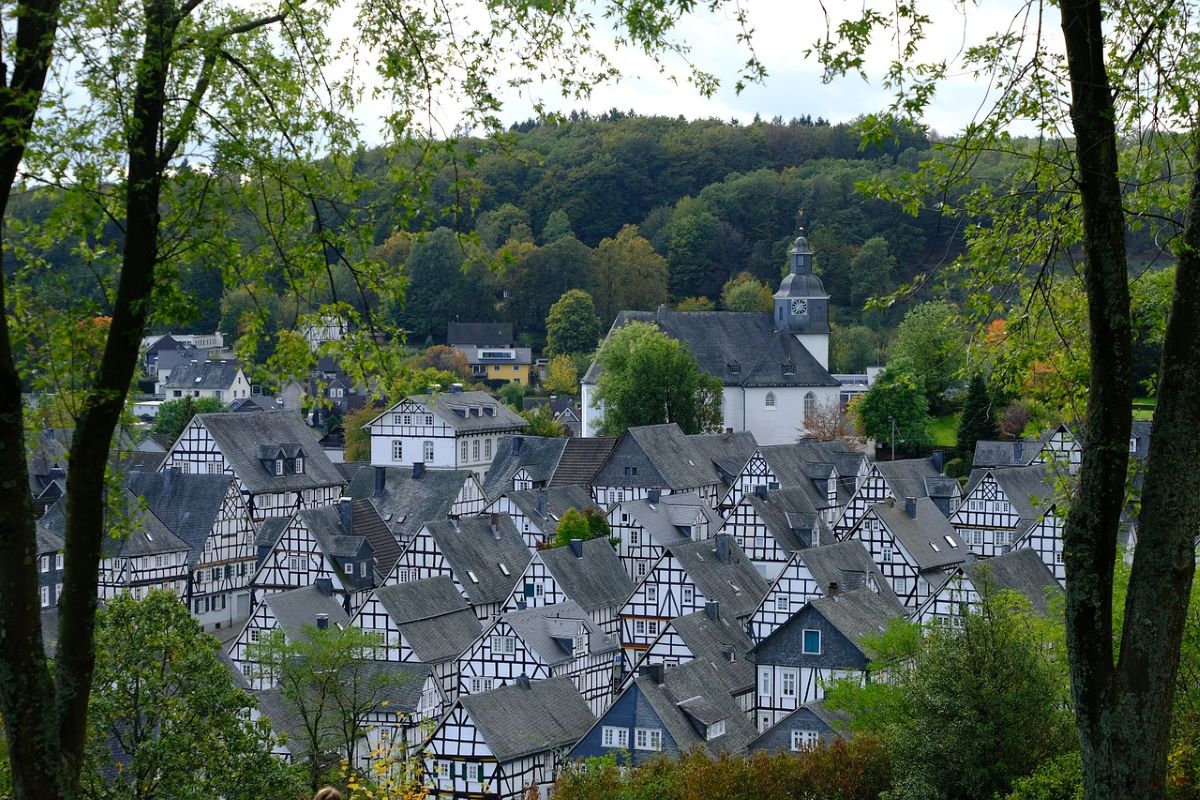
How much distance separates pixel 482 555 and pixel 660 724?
1573cm

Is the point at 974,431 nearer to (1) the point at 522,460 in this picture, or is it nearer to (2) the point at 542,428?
(1) the point at 522,460

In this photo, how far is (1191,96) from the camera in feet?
26.2

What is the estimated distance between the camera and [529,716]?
3528 cm

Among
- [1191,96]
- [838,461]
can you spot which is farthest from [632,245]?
[1191,96]

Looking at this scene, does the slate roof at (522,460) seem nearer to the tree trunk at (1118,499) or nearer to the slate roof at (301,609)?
the slate roof at (301,609)

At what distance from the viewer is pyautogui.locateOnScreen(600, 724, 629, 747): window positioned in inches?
1353

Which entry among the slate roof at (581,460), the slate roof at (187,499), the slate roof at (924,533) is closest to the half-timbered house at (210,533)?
the slate roof at (187,499)

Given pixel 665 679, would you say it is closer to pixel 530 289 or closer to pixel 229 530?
pixel 229 530

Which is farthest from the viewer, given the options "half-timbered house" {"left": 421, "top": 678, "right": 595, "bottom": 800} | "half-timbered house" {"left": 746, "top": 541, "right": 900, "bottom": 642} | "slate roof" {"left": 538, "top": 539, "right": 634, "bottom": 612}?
"slate roof" {"left": 538, "top": 539, "right": 634, "bottom": 612}

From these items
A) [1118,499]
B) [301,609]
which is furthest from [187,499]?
[1118,499]

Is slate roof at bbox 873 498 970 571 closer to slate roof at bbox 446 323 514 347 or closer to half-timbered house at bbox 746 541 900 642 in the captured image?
half-timbered house at bbox 746 541 900 642

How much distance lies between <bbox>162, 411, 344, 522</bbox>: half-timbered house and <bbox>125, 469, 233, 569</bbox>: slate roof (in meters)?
3.35

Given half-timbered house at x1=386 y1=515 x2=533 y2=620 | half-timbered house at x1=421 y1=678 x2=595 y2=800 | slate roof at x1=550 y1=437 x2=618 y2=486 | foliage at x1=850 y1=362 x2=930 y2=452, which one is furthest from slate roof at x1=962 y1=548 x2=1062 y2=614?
foliage at x1=850 y1=362 x2=930 y2=452

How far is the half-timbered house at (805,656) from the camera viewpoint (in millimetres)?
38781
